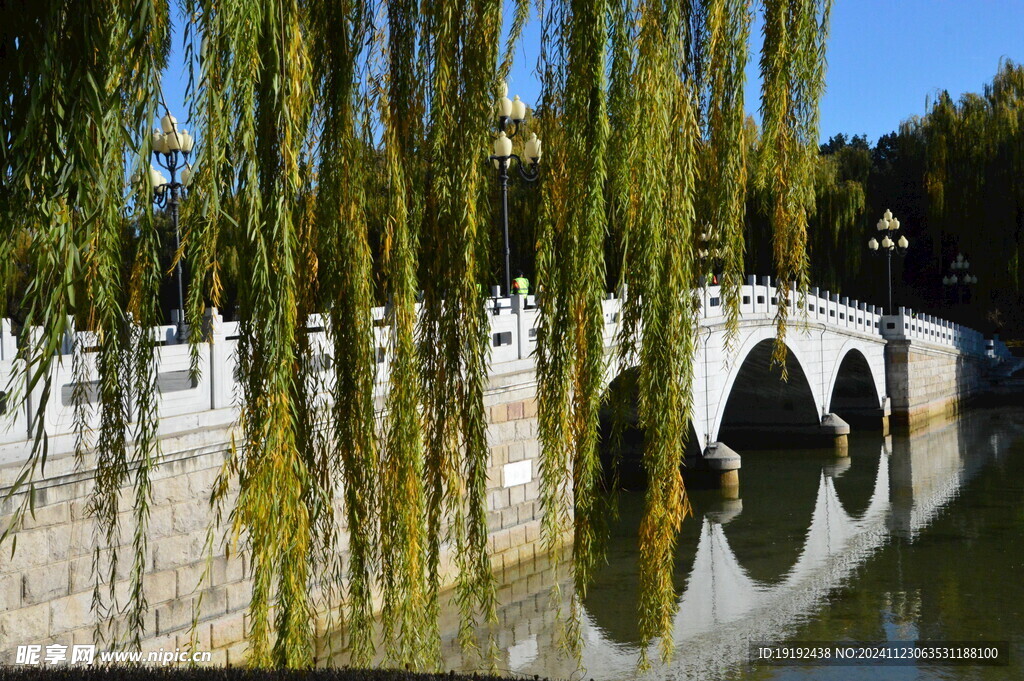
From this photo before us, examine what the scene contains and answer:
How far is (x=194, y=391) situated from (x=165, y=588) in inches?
46.4

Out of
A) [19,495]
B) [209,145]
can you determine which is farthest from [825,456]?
[209,145]

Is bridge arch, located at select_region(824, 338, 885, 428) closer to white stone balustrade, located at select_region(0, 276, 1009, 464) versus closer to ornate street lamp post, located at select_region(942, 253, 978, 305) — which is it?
ornate street lamp post, located at select_region(942, 253, 978, 305)

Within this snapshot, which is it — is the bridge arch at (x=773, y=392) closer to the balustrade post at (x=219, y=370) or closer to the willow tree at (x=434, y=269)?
the balustrade post at (x=219, y=370)

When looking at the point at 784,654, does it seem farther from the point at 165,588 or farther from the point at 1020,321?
the point at 1020,321

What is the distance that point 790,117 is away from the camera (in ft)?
11.3

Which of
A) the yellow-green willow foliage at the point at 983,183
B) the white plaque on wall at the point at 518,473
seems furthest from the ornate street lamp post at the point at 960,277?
the white plaque on wall at the point at 518,473

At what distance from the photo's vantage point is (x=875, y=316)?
24.2 meters

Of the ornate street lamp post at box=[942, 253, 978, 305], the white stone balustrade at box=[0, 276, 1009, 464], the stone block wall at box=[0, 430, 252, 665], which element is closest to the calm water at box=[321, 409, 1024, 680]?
the stone block wall at box=[0, 430, 252, 665]

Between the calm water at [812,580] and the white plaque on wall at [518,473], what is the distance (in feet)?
2.79

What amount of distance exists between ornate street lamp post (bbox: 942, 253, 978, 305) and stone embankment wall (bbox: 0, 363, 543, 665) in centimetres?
2514

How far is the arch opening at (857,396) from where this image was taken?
24062 millimetres

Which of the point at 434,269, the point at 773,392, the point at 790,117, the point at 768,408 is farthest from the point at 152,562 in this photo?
the point at 768,408

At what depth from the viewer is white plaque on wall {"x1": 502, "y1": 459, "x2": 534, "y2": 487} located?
10.2 m

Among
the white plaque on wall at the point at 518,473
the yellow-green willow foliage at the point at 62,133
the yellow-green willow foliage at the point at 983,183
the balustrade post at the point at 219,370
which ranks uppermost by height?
the yellow-green willow foliage at the point at 983,183
